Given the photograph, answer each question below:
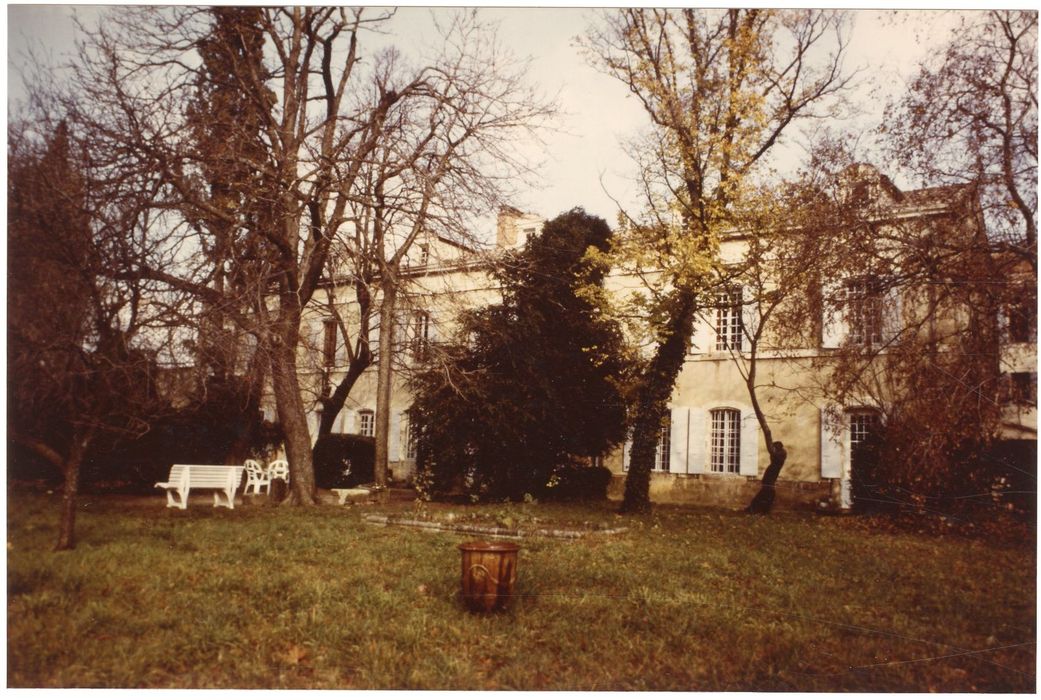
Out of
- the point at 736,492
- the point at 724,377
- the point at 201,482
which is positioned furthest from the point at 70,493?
the point at 724,377

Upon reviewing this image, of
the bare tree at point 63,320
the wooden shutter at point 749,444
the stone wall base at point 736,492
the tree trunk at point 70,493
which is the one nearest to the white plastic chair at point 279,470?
the bare tree at point 63,320

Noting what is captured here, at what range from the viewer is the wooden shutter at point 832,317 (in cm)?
768

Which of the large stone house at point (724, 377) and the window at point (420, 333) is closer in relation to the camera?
the large stone house at point (724, 377)

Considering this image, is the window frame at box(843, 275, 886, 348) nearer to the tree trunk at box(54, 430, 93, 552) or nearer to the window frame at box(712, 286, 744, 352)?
the window frame at box(712, 286, 744, 352)

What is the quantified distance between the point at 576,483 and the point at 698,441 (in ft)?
17.0

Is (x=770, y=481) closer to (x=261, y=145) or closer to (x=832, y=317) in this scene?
(x=832, y=317)

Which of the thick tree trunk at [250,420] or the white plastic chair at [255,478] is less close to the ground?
the thick tree trunk at [250,420]

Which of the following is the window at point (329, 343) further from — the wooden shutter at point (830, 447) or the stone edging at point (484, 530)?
the wooden shutter at point (830, 447)

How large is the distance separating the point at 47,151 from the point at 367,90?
372cm

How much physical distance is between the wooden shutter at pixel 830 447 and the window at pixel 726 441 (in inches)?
66.0

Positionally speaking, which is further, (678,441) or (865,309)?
(678,441)

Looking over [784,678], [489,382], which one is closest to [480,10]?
[489,382]

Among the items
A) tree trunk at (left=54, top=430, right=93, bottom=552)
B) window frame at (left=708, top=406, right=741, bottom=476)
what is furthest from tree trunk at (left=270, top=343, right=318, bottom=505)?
window frame at (left=708, top=406, right=741, bottom=476)

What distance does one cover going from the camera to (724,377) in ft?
42.3
